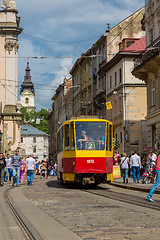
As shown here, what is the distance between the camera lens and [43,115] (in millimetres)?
142500

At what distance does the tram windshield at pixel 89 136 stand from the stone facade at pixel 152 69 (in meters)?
9.64

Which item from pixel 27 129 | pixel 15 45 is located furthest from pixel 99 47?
pixel 27 129

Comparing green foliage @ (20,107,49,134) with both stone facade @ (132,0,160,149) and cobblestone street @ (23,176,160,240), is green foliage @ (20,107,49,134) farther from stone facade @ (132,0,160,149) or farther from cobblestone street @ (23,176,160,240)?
cobblestone street @ (23,176,160,240)

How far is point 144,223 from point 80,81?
6179 cm

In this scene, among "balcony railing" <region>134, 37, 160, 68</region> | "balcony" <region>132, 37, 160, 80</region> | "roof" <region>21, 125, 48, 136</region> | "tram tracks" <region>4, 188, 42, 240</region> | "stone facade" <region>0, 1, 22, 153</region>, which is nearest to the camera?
"tram tracks" <region>4, 188, 42, 240</region>

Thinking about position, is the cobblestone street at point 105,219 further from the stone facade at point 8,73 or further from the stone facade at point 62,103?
the stone facade at point 62,103

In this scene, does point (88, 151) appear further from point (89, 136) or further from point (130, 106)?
point (130, 106)

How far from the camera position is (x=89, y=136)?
2066 cm

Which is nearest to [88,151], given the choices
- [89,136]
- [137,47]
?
[89,136]

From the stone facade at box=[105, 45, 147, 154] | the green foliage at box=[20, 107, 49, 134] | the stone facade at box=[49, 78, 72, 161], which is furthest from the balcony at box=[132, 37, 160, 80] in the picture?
the green foliage at box=[20, 107, 49, 134]

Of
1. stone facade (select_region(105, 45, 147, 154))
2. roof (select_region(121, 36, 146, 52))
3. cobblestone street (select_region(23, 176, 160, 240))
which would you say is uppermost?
roof (select_region(121, 36, 146, 52))

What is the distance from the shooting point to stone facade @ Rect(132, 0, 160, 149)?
30.5 meters

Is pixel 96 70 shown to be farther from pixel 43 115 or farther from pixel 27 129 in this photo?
pixel 43 115

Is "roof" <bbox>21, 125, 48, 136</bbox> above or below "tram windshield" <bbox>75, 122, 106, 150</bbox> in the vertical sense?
above
